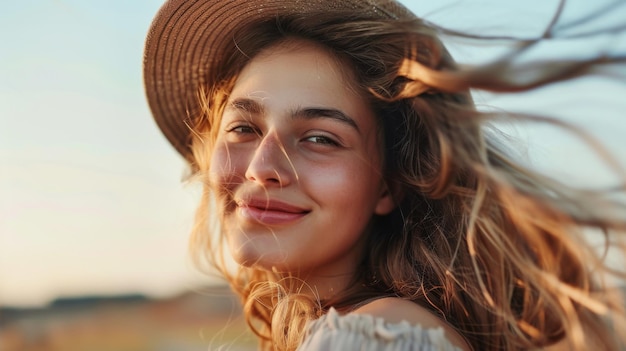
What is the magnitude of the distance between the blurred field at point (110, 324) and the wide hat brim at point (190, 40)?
579cm

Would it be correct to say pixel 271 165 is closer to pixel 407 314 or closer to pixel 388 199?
pixel 388 199

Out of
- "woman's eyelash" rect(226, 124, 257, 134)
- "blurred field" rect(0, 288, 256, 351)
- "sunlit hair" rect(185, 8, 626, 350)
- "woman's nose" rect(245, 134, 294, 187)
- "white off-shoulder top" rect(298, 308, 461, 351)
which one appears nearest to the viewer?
"white off-shoulder top" rect(298, 308, 461, 351)

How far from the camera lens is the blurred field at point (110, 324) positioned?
9352mm

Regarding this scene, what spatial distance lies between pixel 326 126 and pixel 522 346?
0.82m

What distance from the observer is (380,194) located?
7.65 feet

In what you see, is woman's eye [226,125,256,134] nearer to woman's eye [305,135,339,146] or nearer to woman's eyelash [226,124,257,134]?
woman's eyelash [226,124,257,134]

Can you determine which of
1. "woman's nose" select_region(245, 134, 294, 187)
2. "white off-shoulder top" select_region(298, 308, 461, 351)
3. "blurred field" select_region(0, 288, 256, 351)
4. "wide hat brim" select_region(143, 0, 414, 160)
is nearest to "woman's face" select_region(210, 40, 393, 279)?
"woman's nose" select_region(245, 134, 294, 187)

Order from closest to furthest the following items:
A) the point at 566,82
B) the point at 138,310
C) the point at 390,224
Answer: the point at 566,82, the point at 390,224, the point at 138,310

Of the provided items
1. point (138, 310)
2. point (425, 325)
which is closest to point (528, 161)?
point (425, 325)

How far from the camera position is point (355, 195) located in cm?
220

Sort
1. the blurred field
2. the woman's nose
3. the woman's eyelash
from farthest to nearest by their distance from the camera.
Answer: the blurred field, the woman's eyelash, the woman's nose

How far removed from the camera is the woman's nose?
2088 millimetres

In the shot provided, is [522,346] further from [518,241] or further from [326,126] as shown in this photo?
[326,126]

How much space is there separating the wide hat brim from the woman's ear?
21.1 inches
